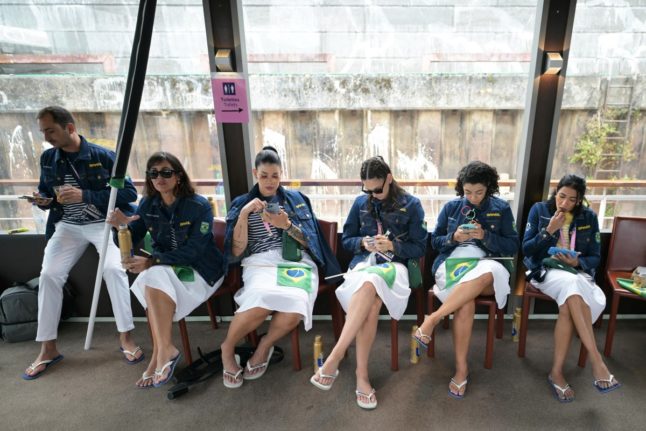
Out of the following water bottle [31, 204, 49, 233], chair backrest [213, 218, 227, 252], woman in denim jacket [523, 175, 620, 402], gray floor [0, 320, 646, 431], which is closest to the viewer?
gray floor [0, 320, 646, 431]

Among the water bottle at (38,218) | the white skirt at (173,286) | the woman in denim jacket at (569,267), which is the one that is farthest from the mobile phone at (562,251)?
the water bottle at (38,218)

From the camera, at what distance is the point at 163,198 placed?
2.17 metres

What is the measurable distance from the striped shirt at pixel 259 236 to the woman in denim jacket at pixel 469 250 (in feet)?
3.21

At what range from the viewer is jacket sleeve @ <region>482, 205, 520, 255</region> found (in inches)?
84.4

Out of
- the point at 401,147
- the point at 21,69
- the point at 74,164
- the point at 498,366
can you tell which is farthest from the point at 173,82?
the point at 498,366

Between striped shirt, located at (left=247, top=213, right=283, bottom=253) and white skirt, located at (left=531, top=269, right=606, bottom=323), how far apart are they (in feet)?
5.16

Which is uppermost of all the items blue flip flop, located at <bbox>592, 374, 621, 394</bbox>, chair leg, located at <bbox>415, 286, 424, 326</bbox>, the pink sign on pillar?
the pink sign on pillar

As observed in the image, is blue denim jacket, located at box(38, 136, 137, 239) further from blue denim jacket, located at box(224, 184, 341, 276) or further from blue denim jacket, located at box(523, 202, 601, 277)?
blue denim jacket, located at box(523, 202, 601, 277)

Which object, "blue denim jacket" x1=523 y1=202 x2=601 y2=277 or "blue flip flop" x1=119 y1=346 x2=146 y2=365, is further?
"blue flip flop" x1=119 y1=346 x2=146 y2=365

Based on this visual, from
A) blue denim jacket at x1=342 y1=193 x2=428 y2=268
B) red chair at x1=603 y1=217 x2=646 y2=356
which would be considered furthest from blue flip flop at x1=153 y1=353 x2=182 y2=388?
red chair at x1=603 y1=217 x2=646 y2=356

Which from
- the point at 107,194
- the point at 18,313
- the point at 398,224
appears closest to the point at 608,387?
the point at 398,224

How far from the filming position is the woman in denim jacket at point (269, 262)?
2.03 metres

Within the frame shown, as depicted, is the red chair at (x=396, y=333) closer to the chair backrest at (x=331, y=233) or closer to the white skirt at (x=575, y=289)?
the chair backrest at (x=331, y=233)

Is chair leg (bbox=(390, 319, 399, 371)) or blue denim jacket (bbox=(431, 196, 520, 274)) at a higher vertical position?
blue denim jacket (bbox=(431, 196, 520, 274))
